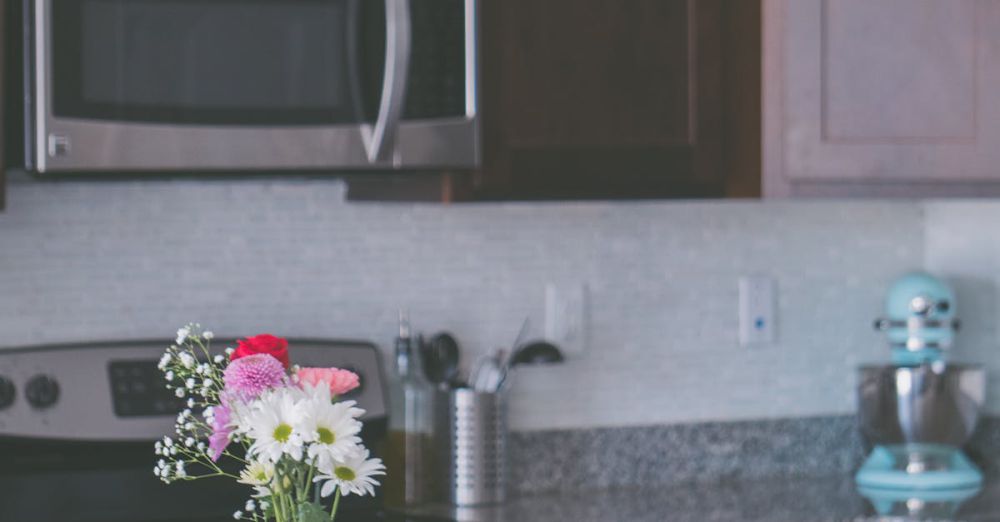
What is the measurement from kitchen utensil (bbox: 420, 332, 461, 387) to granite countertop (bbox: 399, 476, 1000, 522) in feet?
0.71

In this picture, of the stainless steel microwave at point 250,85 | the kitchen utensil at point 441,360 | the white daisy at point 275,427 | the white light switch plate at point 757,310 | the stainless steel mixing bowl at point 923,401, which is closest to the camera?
the white daisy at point 275,427

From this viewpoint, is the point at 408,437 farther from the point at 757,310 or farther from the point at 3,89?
the point at 3,89

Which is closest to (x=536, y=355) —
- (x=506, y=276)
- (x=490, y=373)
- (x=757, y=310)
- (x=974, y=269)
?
(x=490, y=373)

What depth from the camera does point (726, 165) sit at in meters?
2.39

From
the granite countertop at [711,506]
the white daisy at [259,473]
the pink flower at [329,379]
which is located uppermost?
the pink flower at [329,379]

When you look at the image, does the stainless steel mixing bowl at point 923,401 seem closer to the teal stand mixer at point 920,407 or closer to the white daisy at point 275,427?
the teal stand mixer at point 920,407

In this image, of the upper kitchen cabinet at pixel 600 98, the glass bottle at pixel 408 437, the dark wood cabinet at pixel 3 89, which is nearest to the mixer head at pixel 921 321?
the upper kitchen cabinet at pixel 600 98

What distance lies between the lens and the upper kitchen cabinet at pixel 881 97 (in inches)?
92.0

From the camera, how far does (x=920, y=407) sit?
8.55 feet

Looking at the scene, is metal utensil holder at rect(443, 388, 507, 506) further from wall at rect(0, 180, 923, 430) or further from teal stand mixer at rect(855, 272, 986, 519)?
teal stand mixer at rect(855, 272, 986, 519)

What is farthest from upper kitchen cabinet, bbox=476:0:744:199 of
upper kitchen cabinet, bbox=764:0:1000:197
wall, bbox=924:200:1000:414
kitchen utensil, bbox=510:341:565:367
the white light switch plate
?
wall, bbox=924:200:1000:414

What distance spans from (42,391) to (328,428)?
1.30 m

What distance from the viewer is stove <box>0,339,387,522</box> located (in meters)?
2.15

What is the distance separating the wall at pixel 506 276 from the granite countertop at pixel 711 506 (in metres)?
0.15
